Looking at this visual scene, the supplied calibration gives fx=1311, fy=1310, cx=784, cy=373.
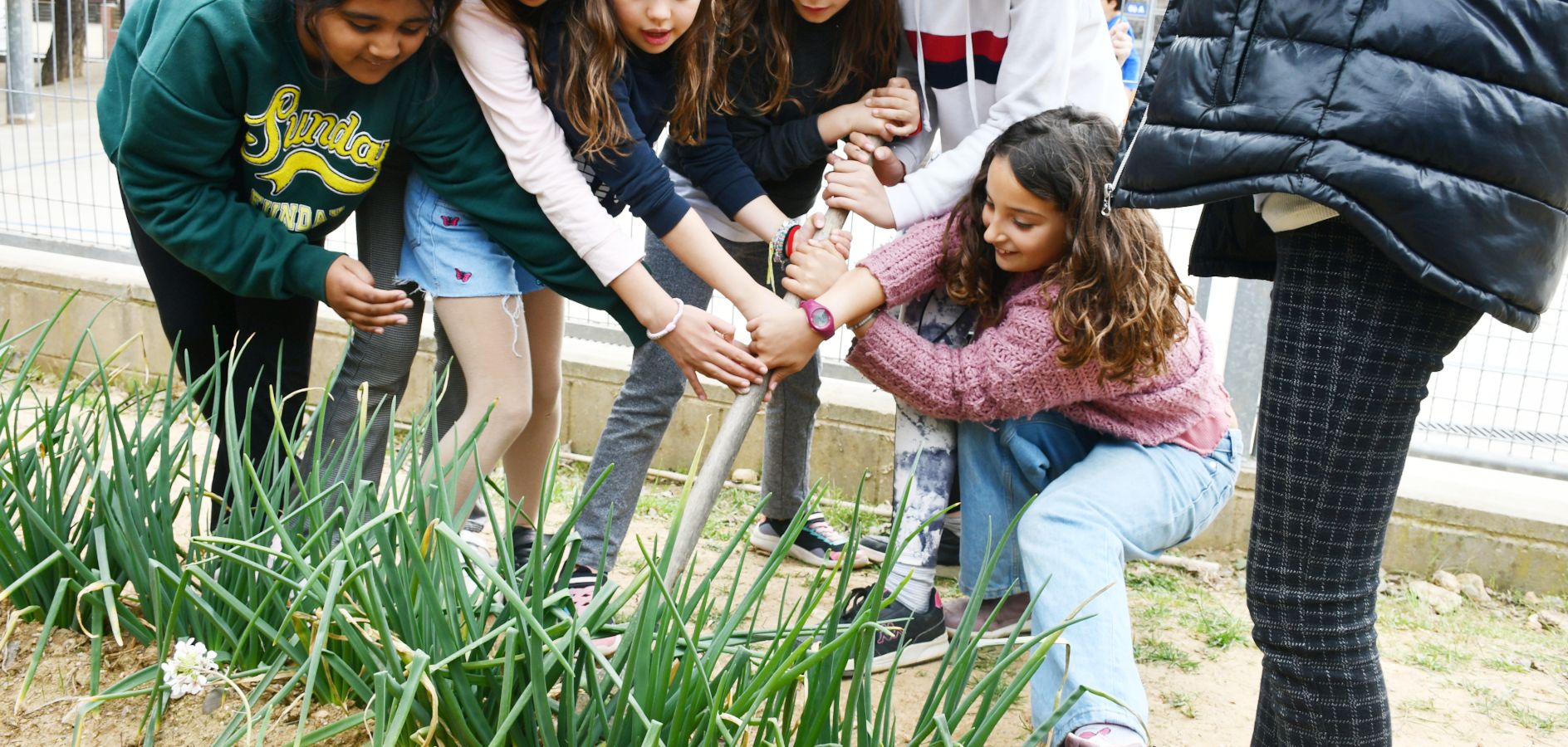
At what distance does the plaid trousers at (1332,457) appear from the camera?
1604mm

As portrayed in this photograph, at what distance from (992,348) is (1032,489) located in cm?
32

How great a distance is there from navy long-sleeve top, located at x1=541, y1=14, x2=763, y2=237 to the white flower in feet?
3.77

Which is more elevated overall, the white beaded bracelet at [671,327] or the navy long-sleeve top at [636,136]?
the navy long-sleeve top at [636,136]

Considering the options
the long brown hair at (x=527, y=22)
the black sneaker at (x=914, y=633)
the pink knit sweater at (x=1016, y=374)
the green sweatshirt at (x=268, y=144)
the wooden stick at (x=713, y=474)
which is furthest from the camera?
the black sneaker at (x=914, y=633)

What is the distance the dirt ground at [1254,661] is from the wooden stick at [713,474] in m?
0.52

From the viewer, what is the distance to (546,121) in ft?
7.55

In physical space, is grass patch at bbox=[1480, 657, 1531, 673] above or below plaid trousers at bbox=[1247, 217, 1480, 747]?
below

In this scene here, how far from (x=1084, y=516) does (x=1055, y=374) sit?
0.87 ft

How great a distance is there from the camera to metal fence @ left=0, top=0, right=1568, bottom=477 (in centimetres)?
343

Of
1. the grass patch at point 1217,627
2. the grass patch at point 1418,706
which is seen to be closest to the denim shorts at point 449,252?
the grass patch at point 1217,627

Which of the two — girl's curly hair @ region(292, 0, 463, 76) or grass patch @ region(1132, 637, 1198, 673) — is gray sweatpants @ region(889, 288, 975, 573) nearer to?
grass patch @ region(1132, 637, 1198, 673)

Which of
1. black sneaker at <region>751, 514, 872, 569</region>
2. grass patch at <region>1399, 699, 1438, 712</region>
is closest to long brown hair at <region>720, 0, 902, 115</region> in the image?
black sneaker at <region>751, 514, 872, 569</region>

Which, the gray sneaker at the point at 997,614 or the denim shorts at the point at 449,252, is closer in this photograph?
the denim shorts at the point at 449,252

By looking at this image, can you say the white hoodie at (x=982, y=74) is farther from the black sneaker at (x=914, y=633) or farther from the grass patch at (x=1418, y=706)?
the grass patch at (x=1418, y=706)
